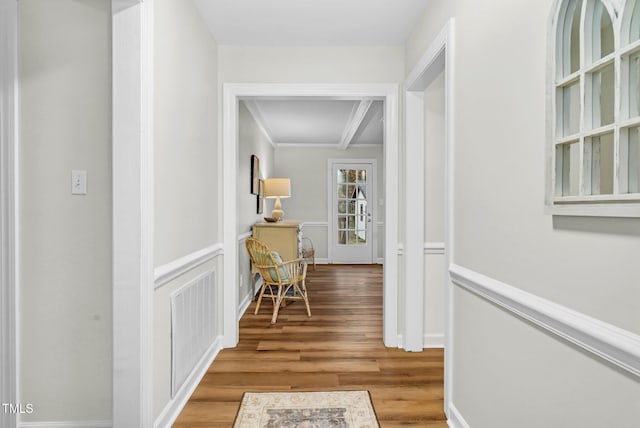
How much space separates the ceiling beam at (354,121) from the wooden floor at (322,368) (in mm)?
2364

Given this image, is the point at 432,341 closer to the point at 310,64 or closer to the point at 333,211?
the point at 310,64

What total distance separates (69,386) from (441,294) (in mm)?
2521

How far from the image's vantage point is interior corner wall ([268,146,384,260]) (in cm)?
805

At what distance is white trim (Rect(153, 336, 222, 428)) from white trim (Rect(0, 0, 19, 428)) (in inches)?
26.0

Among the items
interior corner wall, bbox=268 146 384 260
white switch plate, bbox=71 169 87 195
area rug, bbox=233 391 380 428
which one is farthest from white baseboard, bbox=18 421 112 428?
interior corner wall, bbox=268 146 384 260

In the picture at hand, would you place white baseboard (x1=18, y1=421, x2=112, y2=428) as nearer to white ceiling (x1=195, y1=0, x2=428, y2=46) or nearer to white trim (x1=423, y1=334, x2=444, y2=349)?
white trim (x1=423, y1=334, x2=444, y2=349)

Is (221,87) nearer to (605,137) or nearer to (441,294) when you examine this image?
(441,294)

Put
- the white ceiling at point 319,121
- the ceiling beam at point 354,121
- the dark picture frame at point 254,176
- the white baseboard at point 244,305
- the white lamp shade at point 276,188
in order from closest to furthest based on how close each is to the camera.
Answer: the white baseboard at point 244,305
the ceiling beam at point 354,121
the white ceiling at point 319,121
the dark picture frame at point 254,176
the white lamp shade at point 276,188

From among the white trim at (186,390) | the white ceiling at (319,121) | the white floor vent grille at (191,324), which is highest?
the white ceiling at (319,121)

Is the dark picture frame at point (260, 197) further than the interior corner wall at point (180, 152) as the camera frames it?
Yes

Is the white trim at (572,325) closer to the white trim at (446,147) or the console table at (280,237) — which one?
the white trim at (446,147)

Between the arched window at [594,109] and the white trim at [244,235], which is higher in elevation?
the arched window at [594,109]

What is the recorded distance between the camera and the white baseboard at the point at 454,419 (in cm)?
194

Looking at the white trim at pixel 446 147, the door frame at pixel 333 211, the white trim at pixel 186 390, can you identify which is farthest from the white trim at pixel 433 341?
the door frame at pixel 333 211
